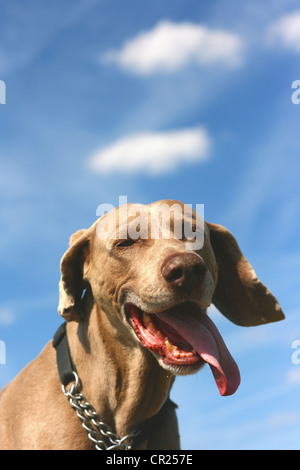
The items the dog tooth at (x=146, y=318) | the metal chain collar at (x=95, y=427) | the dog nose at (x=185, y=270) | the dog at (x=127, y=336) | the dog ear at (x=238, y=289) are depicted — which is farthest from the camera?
the dog ear at (x=238, y=289)

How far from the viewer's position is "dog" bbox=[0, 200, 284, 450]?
3.76m

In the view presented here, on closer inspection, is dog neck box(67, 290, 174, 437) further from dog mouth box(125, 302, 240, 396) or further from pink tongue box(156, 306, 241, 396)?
pink tongue box(156, 306, 241, 396)

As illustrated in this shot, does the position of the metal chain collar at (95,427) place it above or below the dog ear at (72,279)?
below

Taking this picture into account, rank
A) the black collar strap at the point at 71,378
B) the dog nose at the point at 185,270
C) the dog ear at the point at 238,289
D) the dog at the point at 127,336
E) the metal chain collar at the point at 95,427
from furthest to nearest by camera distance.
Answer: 1. the dog ear at the point at 238,289
2. the black collar strap at the point at 71,378
3. the metal chain collar at the point at 95,427
4. the dog at the point at 127,336
5. the dog nose at the point at 185,270

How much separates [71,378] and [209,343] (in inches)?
45.1

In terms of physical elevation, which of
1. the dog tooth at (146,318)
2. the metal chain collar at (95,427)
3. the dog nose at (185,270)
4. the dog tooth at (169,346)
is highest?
the dog nose at (185,270)

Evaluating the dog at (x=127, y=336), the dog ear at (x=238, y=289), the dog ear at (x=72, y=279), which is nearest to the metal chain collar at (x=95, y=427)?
the dog at (x=127, y=336)

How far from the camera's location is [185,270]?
363 cm

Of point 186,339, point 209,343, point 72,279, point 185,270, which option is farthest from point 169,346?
point 72,279

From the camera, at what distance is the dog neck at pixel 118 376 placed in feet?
13.6

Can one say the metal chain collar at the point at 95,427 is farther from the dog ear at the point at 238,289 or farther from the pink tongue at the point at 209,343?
the dog ear at the point at 238,289

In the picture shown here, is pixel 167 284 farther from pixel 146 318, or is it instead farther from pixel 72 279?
pixel 72 279

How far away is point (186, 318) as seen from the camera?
12.7ft
